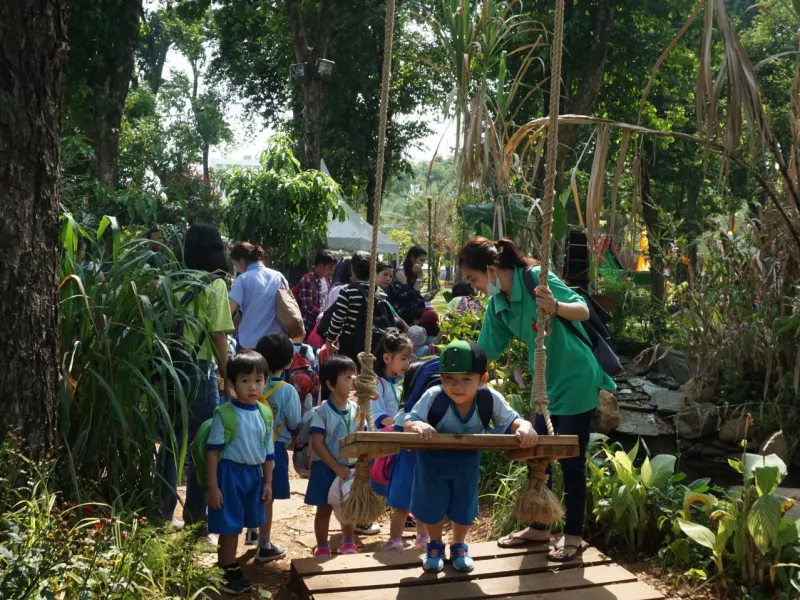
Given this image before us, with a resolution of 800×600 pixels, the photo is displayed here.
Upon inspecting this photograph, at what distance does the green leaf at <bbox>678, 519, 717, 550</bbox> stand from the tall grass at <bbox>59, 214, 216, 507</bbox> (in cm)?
246

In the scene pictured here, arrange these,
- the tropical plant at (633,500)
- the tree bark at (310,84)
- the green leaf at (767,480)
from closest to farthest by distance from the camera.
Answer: the green leaf at (767,480) < the tropical plant at (633,500) < the tree bark at (310,84)

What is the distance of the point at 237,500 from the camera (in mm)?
4289

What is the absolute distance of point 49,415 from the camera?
379cm

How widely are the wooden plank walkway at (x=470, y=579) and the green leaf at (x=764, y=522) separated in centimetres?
60

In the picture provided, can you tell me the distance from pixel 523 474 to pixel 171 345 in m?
2.29

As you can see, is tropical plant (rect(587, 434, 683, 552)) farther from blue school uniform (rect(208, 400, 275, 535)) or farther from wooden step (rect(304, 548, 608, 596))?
blue school uniform (rect(208, 400, 275, 535))

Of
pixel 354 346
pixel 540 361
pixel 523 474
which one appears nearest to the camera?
pixel 540 361

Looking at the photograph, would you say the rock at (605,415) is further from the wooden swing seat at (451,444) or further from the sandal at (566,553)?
the wooden swing seat at (451,444)

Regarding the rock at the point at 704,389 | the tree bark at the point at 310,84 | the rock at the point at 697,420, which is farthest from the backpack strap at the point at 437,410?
the tree bark at the point at 310,84

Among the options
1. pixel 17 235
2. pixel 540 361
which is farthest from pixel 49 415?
pixel 540 361

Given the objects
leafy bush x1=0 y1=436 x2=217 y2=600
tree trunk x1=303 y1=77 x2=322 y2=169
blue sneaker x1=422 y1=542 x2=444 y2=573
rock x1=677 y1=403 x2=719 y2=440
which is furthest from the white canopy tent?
leafy bush x1=0 y1=436 x2=217 y2=600

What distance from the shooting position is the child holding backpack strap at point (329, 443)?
485 centimetres

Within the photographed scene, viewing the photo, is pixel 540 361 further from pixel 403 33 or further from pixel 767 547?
pixel 403 33

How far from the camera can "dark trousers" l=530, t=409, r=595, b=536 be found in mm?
4426
